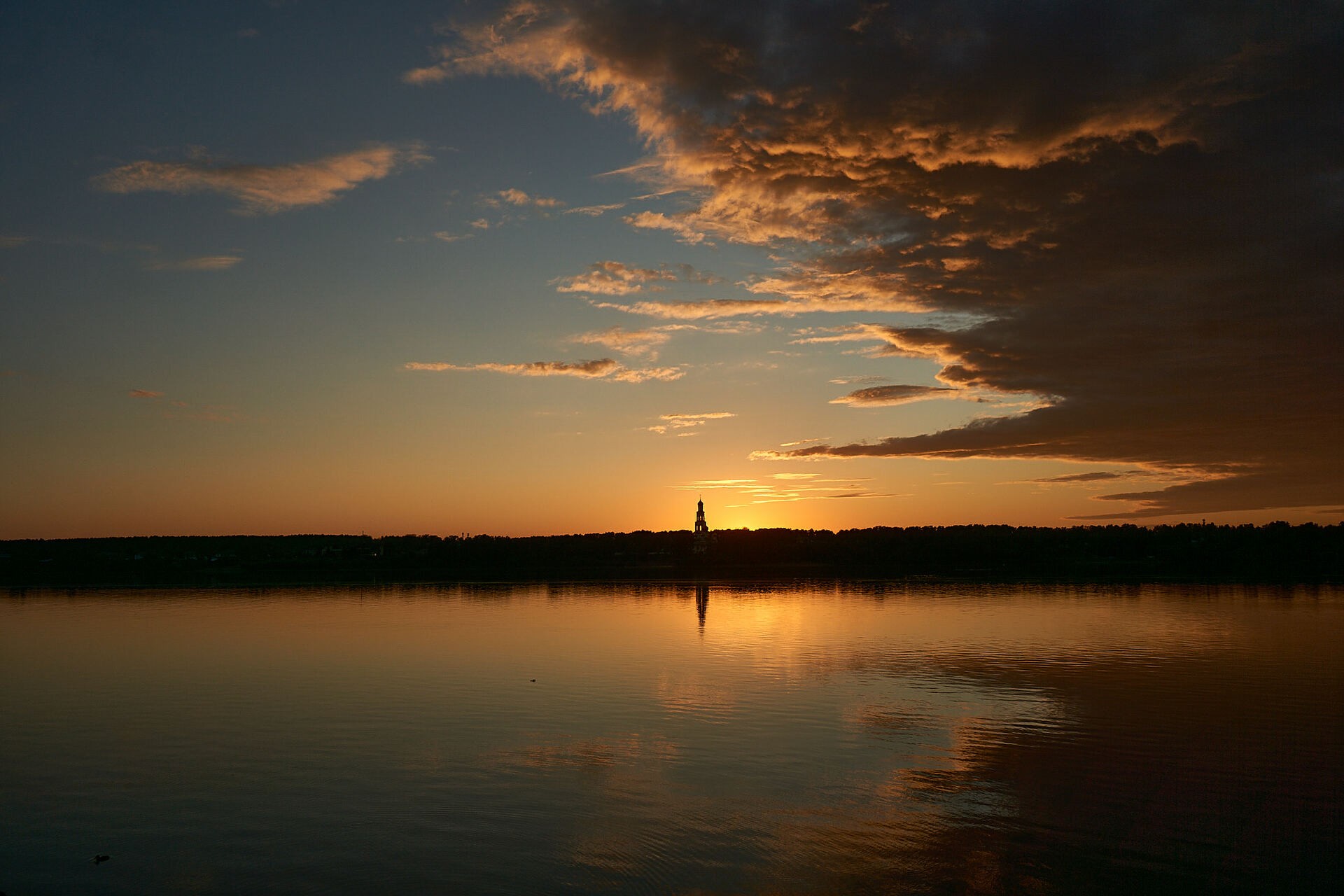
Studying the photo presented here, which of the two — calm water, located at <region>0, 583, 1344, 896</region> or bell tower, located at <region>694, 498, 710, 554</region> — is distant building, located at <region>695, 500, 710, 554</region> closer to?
bell tower, located at <region>694, 498, 710, 554</region>

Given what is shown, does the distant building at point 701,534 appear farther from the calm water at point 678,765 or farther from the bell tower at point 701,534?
the calm water at point 678,765

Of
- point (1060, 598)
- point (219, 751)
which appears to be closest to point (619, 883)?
point (219, 751)

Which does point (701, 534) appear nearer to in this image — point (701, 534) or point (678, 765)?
point (701, 534)

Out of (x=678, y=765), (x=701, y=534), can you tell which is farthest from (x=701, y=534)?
(x=678, y=765)

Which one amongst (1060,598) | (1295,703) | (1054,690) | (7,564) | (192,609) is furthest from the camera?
(7,564)

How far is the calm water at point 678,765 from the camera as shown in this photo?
1480 centimetres

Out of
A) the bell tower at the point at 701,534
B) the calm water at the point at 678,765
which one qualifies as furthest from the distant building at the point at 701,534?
the calm water at the point at 678,765

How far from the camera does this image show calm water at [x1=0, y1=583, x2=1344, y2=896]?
48.5ft

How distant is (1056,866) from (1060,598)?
66.4m

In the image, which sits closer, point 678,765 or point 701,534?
point 678,765

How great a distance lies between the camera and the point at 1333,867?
14672 millimetres

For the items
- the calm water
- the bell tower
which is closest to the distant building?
the bell tower

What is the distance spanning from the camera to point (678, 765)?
830 inches

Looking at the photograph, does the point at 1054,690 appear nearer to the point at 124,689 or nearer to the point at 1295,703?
the point at 1295,703
